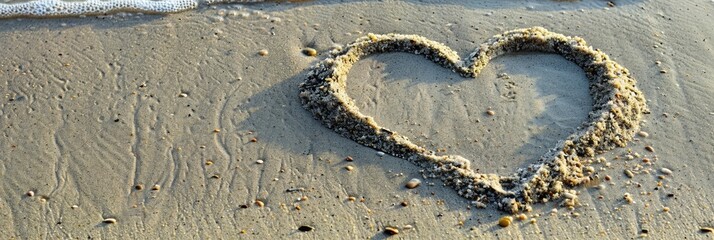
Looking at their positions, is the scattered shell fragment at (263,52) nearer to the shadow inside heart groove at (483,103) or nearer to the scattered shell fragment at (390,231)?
the shadow inside heart groove at (483,103)

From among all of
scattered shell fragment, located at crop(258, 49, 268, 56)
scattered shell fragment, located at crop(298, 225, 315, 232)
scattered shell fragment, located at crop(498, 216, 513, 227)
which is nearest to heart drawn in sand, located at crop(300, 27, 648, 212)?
scattered shell fragment, located at crop(498, 216, 513, 227)

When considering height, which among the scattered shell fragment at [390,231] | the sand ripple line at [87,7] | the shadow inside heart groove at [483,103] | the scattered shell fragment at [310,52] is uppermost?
the sand ripple line at [87,7]

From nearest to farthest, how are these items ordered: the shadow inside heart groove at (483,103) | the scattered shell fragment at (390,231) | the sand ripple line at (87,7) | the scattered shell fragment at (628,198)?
1. the scattered shell fragment at (390,231)
2. the scattered shell fragment at (628,198)
3. the shadow inside heart groove at (483,103)
4. the sand ripple line at (87,7)

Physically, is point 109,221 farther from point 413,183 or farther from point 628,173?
point 628,173

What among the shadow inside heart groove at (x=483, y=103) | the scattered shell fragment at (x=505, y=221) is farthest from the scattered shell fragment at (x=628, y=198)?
the scattered shell fragment at (x=505, y=221)

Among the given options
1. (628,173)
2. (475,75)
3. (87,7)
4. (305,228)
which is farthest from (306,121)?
(87,7)
